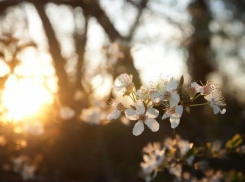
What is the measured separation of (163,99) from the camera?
1.28 metres

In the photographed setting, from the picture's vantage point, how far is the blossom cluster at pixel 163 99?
127 cm

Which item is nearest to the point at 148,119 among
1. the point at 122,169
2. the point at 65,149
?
the point at 65,149

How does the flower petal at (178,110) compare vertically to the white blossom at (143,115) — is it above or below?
above

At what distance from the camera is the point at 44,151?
3748 mm

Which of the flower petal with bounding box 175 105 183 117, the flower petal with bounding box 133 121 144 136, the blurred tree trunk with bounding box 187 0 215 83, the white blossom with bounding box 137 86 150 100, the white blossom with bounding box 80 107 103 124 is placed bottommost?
the blurred tree trunk with bounding box 187 0 215 83

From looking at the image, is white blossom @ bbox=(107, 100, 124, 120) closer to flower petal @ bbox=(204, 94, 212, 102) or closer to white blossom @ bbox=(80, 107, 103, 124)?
flower petal @ bbox=(204, 94, 212, 102)

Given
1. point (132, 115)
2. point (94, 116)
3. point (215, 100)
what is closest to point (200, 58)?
point (94, 116)

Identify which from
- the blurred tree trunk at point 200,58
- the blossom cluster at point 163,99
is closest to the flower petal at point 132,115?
the blossom cluster at point 163,99

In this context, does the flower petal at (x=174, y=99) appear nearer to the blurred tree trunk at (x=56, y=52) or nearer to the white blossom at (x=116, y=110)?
the white blossom at (x=116, y=110)

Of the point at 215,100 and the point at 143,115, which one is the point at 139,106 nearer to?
the point at 143,115

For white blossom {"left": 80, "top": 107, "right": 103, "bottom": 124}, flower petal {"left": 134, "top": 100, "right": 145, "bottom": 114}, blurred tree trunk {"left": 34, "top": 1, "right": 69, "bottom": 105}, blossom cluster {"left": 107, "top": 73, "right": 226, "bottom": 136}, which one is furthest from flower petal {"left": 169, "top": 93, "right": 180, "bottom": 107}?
blurred tree trunk {"left": 34, "top": 1, "right": 69, "bottom": 105}

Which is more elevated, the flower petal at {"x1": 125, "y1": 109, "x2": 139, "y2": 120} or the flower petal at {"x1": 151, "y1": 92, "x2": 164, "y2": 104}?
the flower petal at {"x1": 151, "y1": 92, "x2": 164, "y2": 104}

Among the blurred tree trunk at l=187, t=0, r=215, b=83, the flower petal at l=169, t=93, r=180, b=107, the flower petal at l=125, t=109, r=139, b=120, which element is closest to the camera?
the flower petal at l=169, t=93, r=180, b=107

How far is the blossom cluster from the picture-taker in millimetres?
1272
